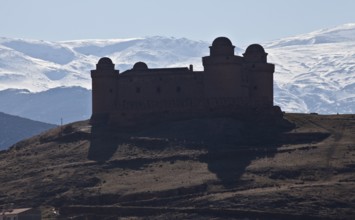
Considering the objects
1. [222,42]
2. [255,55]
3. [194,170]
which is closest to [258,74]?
[255,55]

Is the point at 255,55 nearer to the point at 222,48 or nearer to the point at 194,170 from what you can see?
the point at 222,48

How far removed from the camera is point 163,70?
186m

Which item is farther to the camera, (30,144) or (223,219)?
(30,144)

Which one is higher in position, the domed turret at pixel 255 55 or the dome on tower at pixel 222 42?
the dome on tower at pixel 222 42

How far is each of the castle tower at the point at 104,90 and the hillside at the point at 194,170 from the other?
2.66 metres

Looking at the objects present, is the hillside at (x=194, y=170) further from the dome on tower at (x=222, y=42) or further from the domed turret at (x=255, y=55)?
the dome on tower at (x=222, y=42)

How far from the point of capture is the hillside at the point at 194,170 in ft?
495

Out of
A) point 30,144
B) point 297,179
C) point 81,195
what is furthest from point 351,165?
point 30,144

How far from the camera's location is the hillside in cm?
15075

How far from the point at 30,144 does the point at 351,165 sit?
151ft

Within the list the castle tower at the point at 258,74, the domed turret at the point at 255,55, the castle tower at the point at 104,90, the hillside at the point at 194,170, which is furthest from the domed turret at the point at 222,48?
the castle tower at the point at 104,90

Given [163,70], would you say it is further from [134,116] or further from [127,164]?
[127,164]

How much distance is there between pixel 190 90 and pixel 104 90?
36.0 ft

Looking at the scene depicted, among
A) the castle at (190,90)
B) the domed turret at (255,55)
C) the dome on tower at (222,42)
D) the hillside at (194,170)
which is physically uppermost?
the dome on tower at (222,42)
